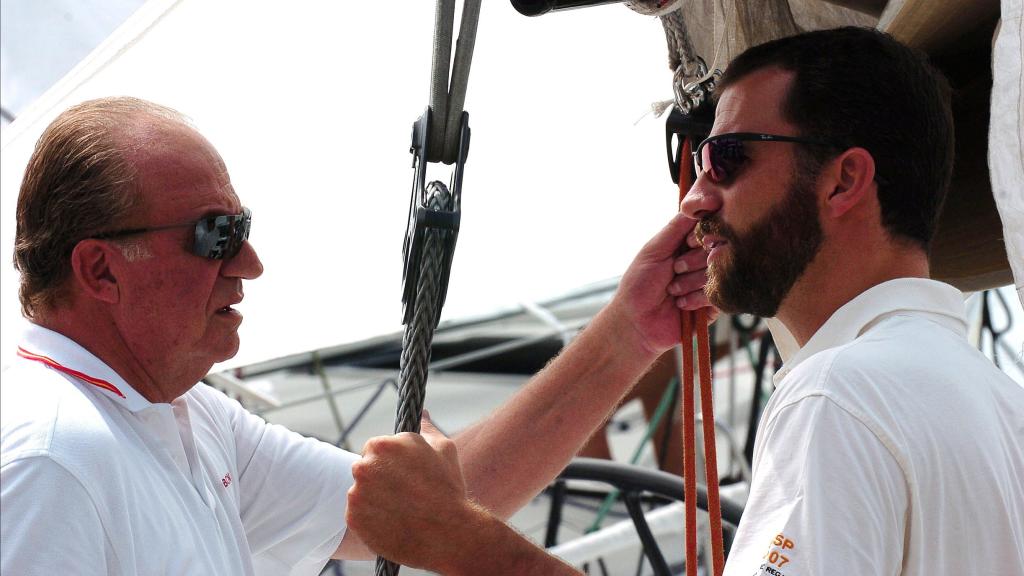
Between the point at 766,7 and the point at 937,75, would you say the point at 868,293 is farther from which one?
the point at 766,7

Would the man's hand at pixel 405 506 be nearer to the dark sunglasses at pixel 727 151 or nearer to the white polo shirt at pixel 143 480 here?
the white polo shirt at pixel 143 480

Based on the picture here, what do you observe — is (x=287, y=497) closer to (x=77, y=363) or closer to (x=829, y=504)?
(x=77, y=363)

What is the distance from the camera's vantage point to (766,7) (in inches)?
67.4

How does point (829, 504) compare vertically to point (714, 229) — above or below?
below

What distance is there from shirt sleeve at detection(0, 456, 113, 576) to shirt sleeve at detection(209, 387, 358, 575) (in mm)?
499

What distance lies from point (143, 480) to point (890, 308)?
3.34ft

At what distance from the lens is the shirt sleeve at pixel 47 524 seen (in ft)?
4.21

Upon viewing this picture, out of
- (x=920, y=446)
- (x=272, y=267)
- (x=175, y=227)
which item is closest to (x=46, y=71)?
(x=272, y=267)

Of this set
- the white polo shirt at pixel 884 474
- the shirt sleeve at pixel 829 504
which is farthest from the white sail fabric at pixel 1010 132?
the shirt sleeve at pixel 829 504

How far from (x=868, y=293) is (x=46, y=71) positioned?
7.50 ft

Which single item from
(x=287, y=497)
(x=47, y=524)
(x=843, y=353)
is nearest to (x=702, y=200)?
(x=843, y=353)

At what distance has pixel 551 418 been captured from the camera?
204 cm

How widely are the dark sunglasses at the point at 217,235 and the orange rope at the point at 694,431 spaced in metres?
0.71

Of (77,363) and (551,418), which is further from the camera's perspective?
(551,418)
